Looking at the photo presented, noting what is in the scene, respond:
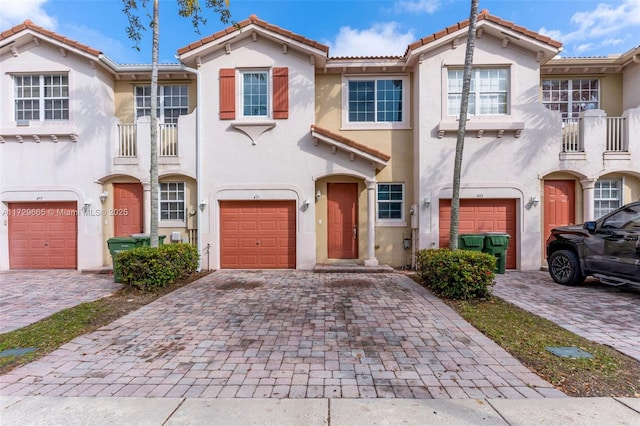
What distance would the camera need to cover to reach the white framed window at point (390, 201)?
1052 cm

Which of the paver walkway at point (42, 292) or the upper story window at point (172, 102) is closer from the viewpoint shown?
the paver walkway at point (42, 292)

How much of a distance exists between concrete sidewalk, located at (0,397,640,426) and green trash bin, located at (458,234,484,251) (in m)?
6.27

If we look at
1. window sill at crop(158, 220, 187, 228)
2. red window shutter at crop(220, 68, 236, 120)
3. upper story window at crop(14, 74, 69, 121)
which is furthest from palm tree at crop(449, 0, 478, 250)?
upper story window at crop(14, 74, 69, 121)

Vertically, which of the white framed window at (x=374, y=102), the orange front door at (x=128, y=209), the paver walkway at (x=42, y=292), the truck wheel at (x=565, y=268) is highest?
the white framed window at (x=374, y=102)

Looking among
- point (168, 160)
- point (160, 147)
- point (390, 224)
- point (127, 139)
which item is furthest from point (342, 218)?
point (127, 139)

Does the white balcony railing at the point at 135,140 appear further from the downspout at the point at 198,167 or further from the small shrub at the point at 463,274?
the small shrub at the point at 463,274

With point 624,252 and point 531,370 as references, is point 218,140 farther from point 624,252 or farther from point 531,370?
point 624,252

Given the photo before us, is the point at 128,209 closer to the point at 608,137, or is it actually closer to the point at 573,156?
the point at 573,156

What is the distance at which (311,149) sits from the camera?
32.4 ft

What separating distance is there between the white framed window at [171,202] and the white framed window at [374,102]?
20.1 feet

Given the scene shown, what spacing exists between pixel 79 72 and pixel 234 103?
209 inches

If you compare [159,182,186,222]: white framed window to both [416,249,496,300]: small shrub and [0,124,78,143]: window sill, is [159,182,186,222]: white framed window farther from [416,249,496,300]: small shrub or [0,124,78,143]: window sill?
[416,249,496,300]: small shrub

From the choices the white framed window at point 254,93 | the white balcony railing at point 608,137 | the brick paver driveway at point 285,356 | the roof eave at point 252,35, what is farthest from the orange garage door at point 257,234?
the white balcony railing at point 608,137

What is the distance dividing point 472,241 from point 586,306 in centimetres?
329
